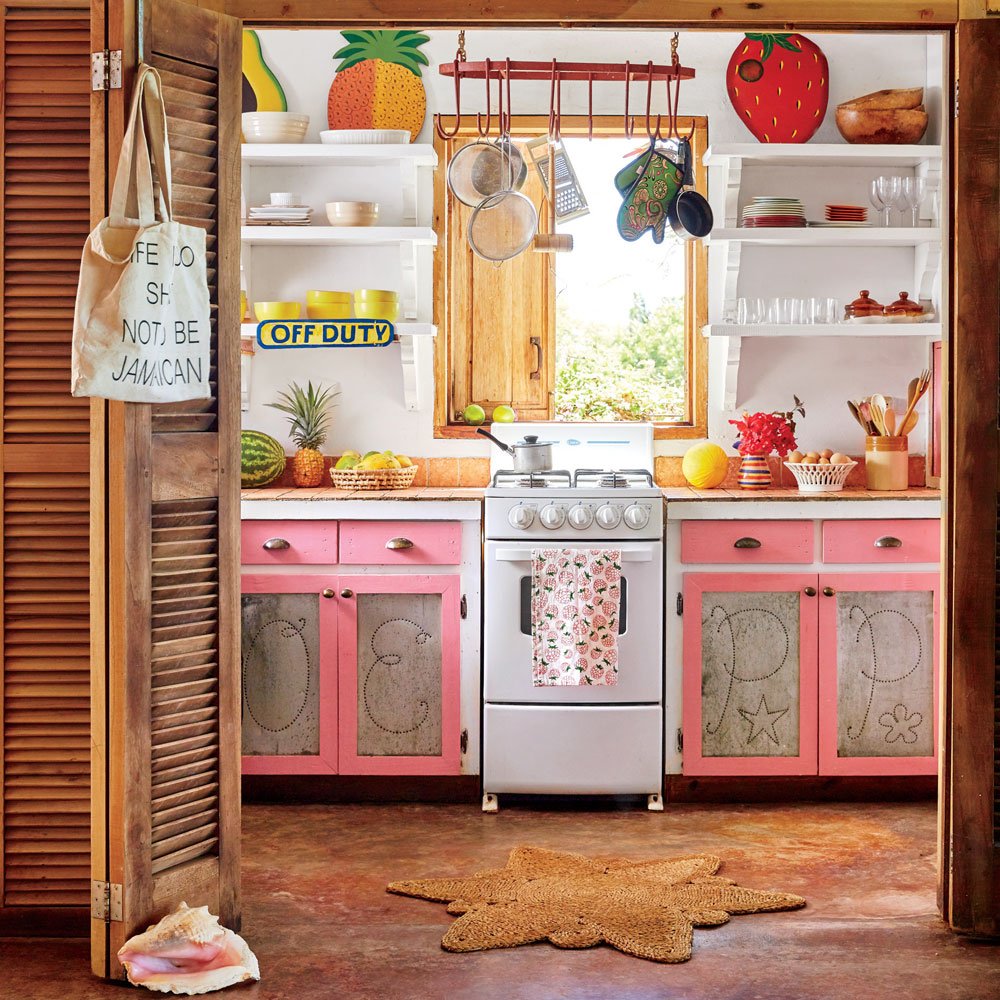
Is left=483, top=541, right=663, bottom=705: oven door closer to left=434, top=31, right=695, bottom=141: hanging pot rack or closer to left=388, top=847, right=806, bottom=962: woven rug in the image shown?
left=388, top=847, right=806, bottom=962: woven rug

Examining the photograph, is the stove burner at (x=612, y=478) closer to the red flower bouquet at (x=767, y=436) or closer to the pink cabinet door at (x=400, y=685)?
the red flower bouquet at (x=767, y=436)

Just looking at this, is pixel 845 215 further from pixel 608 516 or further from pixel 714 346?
pixel 608 516

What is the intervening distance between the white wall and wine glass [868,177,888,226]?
187 millimetres

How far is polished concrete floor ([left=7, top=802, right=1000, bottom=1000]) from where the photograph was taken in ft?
8.52

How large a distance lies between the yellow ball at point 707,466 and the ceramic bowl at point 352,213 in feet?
4.59

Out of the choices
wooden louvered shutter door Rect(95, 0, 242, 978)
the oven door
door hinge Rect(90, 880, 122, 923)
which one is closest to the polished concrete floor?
door hinge Rect(90, 880, 122, 923)

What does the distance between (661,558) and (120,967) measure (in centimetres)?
199

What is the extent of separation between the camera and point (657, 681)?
383 cm

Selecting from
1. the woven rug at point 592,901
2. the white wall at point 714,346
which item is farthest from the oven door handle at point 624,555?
the woven rug at point 592,901

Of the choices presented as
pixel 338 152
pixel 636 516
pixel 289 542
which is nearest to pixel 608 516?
pixel 636 516

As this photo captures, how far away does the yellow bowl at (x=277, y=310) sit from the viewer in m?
4.30

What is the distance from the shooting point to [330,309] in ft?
14.3

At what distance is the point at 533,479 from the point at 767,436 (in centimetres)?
85

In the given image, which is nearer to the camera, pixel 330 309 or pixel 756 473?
pixel 756 473
